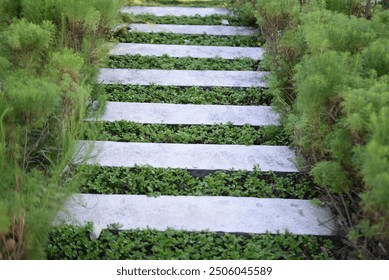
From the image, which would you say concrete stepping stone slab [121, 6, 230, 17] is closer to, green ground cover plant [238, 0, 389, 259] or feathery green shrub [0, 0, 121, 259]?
feathery green shrub [0, 0, 121, 259]

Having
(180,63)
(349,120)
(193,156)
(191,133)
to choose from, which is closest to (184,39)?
(180,63)

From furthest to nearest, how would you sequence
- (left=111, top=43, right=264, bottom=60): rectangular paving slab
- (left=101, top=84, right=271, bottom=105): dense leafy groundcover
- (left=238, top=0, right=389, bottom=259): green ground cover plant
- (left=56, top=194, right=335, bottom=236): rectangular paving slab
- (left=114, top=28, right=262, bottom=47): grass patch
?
(left=114, top=28, right=262, bottom=47): grass patch < (left=111, top=43, right=264, bottom=60): rectangular paving slab < (left=101, top=84, right=271, bottom=105): dense leafy groundcover < (left=56, top=194, right=335, bottom=236): rectangular paving slab < (left=238, top=0, right=389, bottom=259): green ground cover plant

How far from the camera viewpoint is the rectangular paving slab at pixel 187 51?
4.46m

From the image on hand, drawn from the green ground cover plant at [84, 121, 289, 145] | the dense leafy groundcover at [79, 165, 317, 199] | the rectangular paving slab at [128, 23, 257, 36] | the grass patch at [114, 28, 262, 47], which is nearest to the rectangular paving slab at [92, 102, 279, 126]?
the green ground cover plant at [84, 121, 289, 145]

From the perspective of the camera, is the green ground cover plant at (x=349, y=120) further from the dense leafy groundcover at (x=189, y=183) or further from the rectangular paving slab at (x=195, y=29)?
the rectangular paving slab at (x=195, y=29)

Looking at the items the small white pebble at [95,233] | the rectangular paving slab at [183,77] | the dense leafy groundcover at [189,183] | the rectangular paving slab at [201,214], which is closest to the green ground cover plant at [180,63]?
the rectangular paving slab at [183,77]

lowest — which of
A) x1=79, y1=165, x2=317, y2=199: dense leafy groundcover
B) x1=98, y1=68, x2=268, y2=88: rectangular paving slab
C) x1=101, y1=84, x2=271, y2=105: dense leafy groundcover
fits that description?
x1=79, y1=165, x2=317, y2=199: dense leafy groundcover

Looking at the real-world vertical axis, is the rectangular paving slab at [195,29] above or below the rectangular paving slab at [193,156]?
above

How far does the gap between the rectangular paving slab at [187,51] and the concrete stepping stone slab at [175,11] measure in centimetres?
85

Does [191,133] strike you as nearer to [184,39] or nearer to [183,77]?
[183,77]

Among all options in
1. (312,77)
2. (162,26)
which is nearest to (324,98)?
(312,77)

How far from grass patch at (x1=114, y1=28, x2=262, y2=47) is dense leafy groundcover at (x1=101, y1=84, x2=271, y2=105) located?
0.87m

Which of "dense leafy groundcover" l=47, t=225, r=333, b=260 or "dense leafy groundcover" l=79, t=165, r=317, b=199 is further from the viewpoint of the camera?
"dense leafy groundcover" l=79, t=165, r=317, b=199

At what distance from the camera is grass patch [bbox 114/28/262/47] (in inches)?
185
